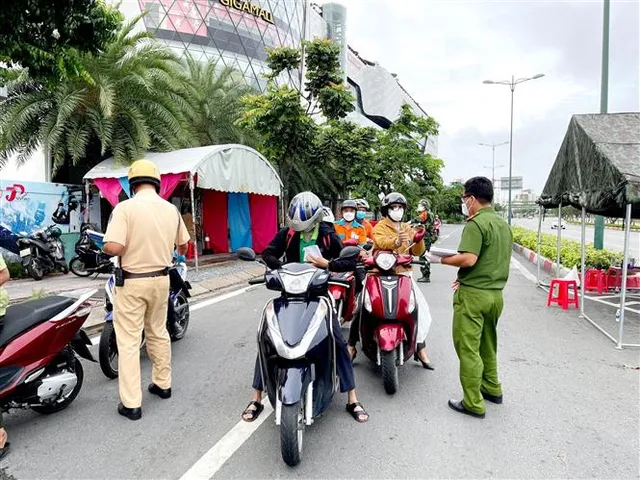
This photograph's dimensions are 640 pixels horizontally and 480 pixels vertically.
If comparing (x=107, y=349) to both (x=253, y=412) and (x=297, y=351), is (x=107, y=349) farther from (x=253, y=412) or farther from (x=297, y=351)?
(x=297, y=351)

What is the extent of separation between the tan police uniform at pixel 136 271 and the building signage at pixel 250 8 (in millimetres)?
29041

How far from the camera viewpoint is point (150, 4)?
1059 inches

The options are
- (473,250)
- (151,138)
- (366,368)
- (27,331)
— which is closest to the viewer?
(27,331)

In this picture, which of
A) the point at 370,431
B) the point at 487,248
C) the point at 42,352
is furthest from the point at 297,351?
the point at 42,352

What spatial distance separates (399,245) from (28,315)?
10.3 feet

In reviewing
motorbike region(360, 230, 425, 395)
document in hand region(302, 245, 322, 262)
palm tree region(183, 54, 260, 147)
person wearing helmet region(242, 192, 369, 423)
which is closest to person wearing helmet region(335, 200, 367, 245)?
motorbike region(360, 230, 425, 395)

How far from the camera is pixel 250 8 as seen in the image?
29906 millimetres

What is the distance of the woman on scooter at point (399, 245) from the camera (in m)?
4.29

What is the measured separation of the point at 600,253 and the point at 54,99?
43.2 ft

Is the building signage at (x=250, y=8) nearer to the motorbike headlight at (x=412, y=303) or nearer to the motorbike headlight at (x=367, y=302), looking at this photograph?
the motorbike headlight at (x=367, y=302)

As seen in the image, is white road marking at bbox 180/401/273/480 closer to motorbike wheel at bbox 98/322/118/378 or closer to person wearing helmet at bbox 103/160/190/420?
person wearing helmet at bbox 103/160/190/420

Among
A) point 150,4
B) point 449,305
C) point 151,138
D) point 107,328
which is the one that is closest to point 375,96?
point 150,4

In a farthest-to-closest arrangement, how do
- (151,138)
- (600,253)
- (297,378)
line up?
1. (151,138)
2. (600,253)
3. (297,378)

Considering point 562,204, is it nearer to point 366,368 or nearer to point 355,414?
point 366,368
